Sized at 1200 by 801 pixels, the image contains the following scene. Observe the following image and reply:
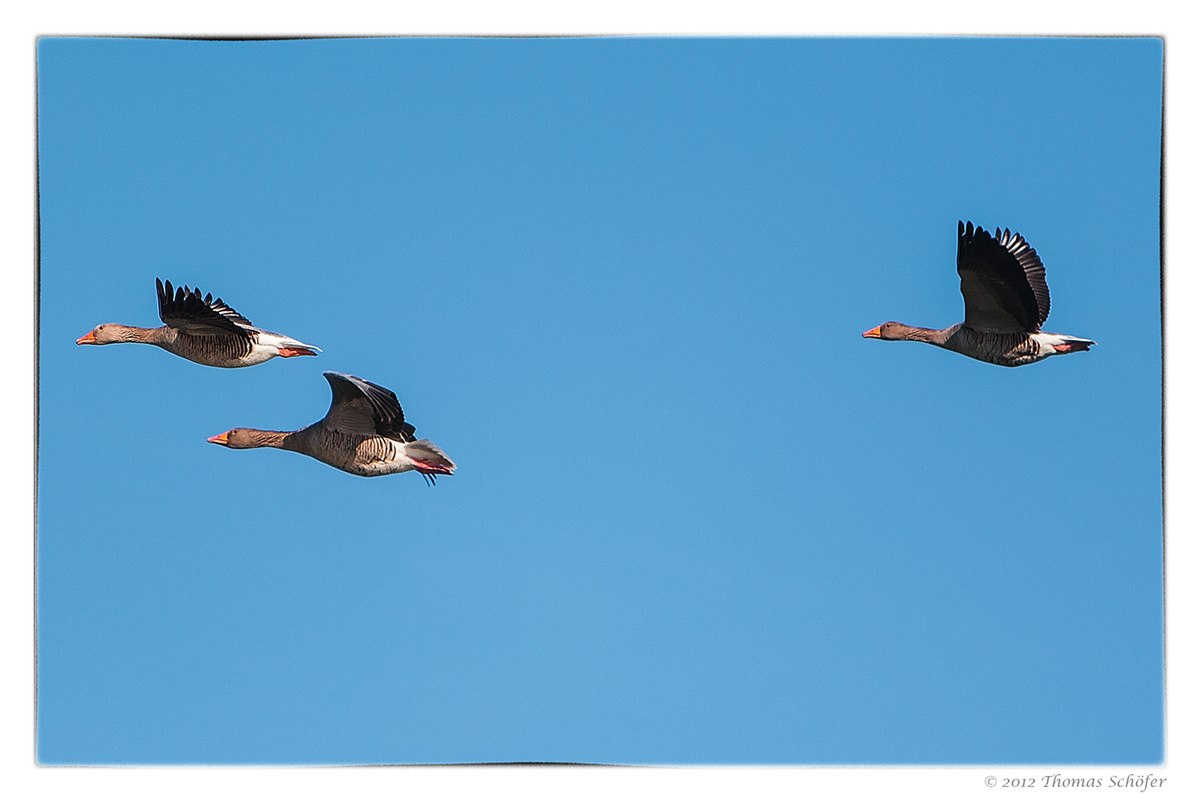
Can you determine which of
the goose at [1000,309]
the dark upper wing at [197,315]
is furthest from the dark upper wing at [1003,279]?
the dark upper wing at [197,315]

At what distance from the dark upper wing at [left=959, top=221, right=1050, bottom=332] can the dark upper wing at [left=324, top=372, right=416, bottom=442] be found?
454 cm

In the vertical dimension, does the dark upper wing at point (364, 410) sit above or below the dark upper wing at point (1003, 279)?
below

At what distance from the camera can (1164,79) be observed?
11.4 m

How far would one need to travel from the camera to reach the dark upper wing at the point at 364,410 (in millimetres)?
10984

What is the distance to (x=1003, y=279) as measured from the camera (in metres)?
12.2

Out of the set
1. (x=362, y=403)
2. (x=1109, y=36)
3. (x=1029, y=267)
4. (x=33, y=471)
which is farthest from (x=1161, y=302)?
(x=33, y=471)

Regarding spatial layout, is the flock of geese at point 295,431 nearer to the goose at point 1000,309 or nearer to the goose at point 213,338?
the goose at point 213,338

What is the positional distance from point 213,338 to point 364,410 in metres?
1.68

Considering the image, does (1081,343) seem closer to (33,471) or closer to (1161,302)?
(1161,302)

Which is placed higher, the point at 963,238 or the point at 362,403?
the point at 963,238

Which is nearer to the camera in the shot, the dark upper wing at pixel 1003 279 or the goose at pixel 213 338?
the dark upper wing at pixel 1003 279

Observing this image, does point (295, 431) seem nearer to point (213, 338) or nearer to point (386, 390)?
point (213, 338)

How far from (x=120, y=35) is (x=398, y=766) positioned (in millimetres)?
5607

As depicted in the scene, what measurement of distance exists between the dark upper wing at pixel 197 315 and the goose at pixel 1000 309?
18.8 ft
